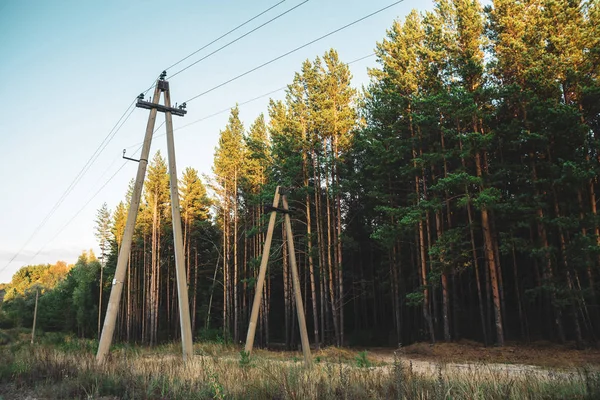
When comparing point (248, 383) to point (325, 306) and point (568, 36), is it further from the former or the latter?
point (568, 36)

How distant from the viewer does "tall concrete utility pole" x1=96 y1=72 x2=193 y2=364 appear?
10008 mm

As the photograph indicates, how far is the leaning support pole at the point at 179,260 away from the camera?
10344mm

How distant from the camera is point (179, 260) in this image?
10812mm

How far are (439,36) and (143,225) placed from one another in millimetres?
33156

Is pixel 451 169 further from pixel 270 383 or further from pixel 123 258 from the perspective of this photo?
pixel 270 383

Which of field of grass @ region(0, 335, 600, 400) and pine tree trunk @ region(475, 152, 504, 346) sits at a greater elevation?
pine tree trunk @ region(475, 152, 504, 346)

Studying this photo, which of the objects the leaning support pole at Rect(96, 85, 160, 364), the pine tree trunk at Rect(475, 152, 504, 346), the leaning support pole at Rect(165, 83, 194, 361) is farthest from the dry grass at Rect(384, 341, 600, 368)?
the leaning support pole at Rect(96, 85, 160, 364)

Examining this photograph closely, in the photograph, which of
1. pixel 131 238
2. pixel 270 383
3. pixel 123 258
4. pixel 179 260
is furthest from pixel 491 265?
pixel 123 258

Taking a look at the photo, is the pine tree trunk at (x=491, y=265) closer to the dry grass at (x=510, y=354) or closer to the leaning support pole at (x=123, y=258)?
the dry grass at (x=510, y=354)

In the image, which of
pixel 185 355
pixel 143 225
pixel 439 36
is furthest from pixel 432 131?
pixel 143 225

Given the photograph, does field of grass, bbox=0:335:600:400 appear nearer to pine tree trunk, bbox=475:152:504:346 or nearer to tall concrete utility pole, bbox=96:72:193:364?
tall concrete utility pole, bbox=96:72:193:364

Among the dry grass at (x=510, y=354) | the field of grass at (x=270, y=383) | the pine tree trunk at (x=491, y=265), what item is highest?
the pine tree trunk at (x=491, y=265)

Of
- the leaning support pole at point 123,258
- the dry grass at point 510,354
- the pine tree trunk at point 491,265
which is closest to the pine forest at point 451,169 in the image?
the pine tree trunk at point 491,265

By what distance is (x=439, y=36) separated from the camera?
803 inches
